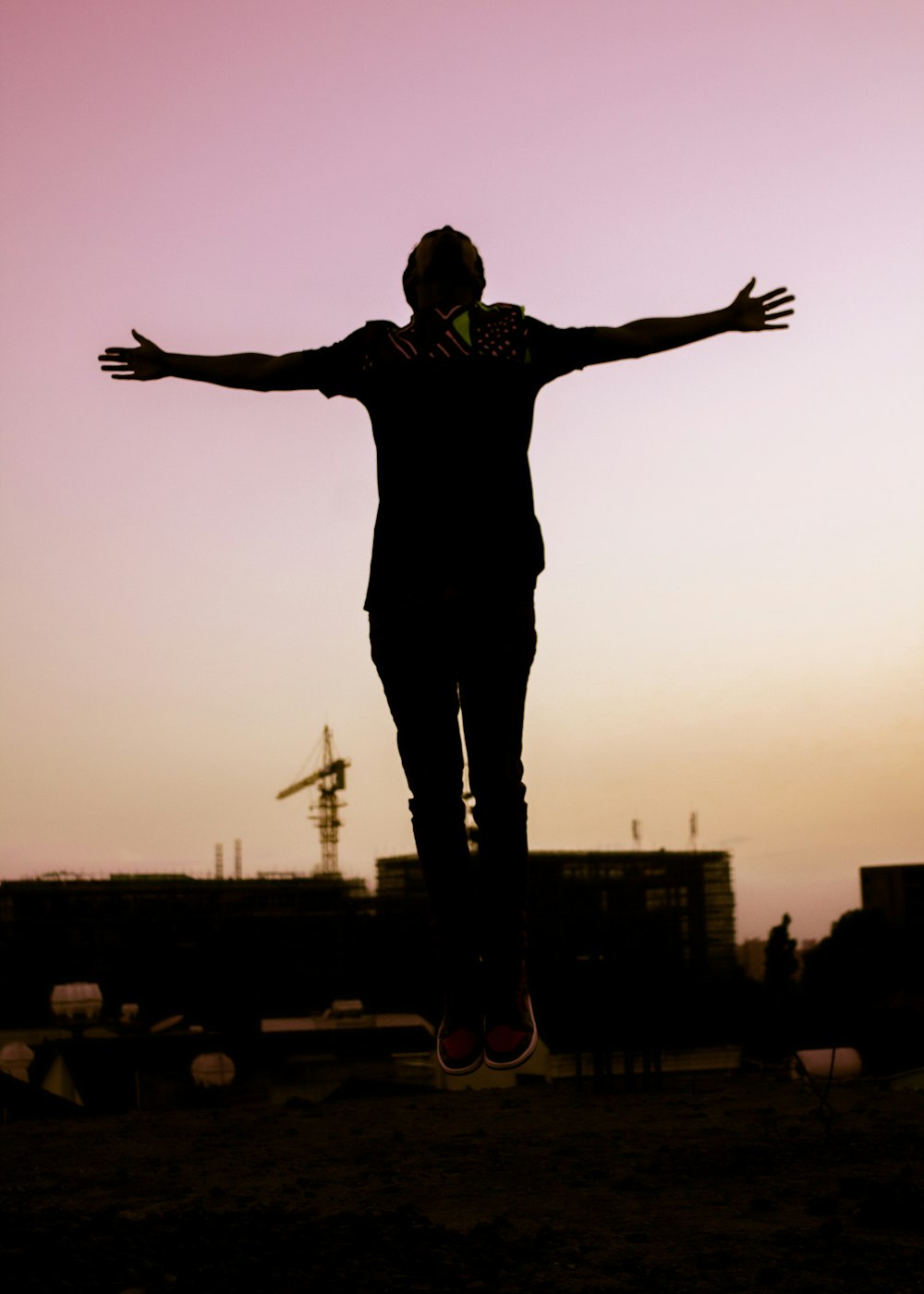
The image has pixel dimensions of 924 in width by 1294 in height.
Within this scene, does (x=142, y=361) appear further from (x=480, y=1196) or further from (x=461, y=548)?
(x=480, y=1196)

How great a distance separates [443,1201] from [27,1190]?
807cm

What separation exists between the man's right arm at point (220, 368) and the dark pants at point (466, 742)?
132 cm

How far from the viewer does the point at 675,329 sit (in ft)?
22.2

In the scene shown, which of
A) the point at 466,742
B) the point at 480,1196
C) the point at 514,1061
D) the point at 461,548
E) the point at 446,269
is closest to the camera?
the point at 461,548

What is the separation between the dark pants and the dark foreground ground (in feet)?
40.6

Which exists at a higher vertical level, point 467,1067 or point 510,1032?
point 510,1032

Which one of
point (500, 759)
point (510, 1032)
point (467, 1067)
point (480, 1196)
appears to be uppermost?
point (500, 759)

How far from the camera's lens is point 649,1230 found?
69.7 ft

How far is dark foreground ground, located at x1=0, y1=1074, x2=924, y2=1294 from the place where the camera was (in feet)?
59.8

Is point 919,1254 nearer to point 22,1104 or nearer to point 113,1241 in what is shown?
point 113,1241

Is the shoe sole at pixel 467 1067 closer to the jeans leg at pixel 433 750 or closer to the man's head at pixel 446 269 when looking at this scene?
the jeans leg at pixel 433 750

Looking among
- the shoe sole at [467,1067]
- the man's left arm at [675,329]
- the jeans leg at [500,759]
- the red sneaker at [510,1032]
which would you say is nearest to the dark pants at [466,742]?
the jeans leg at [500,759]

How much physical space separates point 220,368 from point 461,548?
5.31ft

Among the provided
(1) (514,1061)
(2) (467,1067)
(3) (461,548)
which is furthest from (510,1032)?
(3) (461,548)
